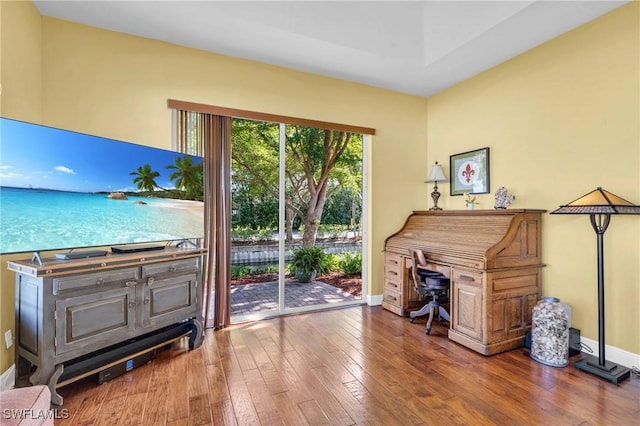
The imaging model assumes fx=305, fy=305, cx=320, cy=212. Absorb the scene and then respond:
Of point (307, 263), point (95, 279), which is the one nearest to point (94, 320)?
point (95, 279)

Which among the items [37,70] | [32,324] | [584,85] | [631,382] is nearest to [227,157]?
[37,70]

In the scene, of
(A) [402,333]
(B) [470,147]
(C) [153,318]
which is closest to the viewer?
(C) [153,318]

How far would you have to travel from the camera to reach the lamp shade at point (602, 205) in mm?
2203

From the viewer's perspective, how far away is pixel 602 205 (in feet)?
7.29

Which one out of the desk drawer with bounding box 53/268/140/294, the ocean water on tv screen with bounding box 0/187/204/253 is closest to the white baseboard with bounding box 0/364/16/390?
the desk drawer with bounding box 53/268/140/294

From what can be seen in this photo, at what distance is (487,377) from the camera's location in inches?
90.1

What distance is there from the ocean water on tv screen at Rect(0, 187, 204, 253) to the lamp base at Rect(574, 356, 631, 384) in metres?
3.49

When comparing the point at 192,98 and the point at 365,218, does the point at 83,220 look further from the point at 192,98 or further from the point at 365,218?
the point at 365,218

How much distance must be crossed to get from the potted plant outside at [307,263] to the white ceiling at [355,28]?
Result: 7.37 ft

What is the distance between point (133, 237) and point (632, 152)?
4063 mm

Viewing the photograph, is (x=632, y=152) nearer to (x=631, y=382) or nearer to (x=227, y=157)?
(x=631, y=382)

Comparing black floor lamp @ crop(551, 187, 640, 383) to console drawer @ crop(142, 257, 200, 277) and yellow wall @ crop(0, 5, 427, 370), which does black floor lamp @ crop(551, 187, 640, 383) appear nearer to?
yellow wall @ crop(0, 5, 427, 370)

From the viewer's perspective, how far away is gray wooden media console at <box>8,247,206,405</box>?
1881mm

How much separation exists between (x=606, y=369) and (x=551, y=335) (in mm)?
377
